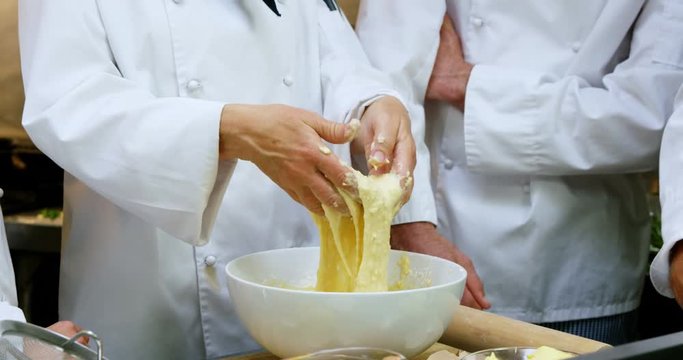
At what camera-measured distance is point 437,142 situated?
6.69 ft

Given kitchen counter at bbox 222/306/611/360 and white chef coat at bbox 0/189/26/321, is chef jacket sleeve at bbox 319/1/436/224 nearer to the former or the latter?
kitchen counter at bbox 222/306/611/360

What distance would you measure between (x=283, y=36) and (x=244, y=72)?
0.34 feet

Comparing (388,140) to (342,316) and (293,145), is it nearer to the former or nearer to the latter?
(293,145)

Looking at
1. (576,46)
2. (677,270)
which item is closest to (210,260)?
(677,270)

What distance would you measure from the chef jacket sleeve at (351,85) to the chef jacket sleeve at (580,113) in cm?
16

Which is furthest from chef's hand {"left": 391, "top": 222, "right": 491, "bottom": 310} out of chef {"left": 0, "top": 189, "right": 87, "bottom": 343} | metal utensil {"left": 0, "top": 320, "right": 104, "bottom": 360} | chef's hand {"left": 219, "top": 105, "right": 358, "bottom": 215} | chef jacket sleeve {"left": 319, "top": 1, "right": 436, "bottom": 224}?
metal utensil {"left": 0, "top": 320, "right": 104, "bottom": 360}

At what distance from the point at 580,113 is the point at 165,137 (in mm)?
899

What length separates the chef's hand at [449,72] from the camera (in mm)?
1941

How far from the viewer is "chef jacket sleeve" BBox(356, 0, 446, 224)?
1884mm

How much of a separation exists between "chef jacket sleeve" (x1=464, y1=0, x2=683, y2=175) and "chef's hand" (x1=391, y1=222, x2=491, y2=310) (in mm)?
248

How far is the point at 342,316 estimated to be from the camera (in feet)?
3.80

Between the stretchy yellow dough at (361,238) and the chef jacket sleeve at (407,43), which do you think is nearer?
the stretchy yellow dough at (361,238)

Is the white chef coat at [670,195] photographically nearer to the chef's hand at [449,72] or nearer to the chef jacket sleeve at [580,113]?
the chef jacket sleeve at [580,113]

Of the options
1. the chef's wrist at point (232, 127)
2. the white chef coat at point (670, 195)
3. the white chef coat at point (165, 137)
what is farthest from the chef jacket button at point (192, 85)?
the white chef coat at point (670, 195)
